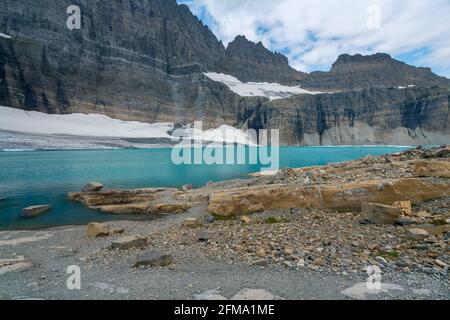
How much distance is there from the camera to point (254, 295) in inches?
296

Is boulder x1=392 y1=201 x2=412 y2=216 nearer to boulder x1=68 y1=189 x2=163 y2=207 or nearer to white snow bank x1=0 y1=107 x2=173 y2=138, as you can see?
boulder x1=68 y1=189 x2=163 y2=207

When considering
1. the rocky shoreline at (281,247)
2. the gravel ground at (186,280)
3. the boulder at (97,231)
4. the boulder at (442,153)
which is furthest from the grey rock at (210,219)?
the boulder at (442,153)

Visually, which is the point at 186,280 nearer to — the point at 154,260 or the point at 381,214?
the point at 154,260

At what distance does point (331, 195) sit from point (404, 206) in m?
3.27

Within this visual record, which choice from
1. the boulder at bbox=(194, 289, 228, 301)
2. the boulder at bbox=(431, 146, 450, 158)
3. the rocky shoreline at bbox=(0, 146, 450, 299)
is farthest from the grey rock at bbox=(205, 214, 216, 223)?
the boulder at bbox=(431, 146, 450, 158)

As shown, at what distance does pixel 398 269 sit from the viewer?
8750mm

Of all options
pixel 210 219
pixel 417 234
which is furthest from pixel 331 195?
pixel 210 219

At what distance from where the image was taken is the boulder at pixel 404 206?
1260 centimetres

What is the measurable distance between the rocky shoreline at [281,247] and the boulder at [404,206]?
0.05 m

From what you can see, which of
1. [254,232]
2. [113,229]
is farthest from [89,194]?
[254,232]

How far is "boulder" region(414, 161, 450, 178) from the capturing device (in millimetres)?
14617

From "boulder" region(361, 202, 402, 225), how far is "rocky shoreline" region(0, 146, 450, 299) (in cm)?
4
